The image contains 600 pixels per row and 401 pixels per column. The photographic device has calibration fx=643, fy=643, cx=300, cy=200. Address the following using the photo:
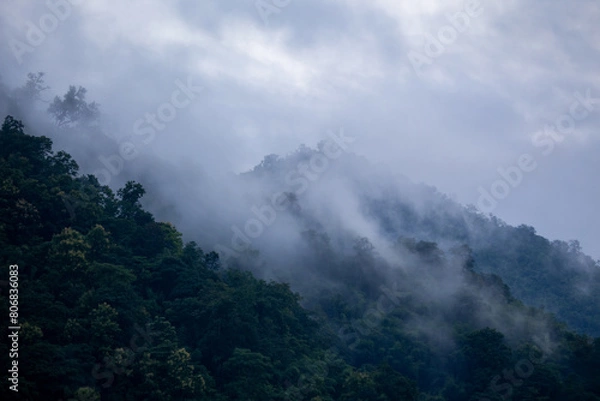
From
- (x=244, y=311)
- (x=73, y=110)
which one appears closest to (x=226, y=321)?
(x=244, y=311)

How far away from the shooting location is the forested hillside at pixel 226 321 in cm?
2900

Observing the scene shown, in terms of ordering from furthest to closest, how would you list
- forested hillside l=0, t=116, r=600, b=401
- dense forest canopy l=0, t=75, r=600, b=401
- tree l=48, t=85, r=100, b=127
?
1. tree l=48, t=85, r=100, b=127
2. dense forest canopy l=0, t=75, r=600, b=401
3. forested hillside l=0, t=116, r=600, b=401

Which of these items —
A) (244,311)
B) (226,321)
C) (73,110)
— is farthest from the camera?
(73,110)

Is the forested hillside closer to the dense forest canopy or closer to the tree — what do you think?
the dense forest canopy

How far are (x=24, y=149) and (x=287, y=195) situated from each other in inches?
1078

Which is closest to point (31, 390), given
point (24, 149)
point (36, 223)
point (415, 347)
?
point (36, 223)

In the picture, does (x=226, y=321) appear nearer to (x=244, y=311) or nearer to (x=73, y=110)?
(x=244, y=311)

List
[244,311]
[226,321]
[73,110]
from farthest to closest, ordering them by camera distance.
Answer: [73,110] < [244,311] < [226,321]

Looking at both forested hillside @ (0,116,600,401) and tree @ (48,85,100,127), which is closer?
forested hillside @ (0,116,600,401)

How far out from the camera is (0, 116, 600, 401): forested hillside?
95.1 ft

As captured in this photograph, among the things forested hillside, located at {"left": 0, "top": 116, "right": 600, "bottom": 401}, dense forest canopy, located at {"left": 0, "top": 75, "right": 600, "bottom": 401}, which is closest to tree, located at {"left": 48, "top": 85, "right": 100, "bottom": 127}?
dense forest canopy, located at {"left": 0, "top": 75, "right": 600, "bottom": 401}

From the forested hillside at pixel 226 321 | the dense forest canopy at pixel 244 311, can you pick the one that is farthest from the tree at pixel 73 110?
the forested hillside at pixel 226 321

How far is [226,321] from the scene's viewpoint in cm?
3528

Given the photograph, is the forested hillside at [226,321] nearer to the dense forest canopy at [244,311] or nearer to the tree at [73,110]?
the dense forest canopy at [244,311]
